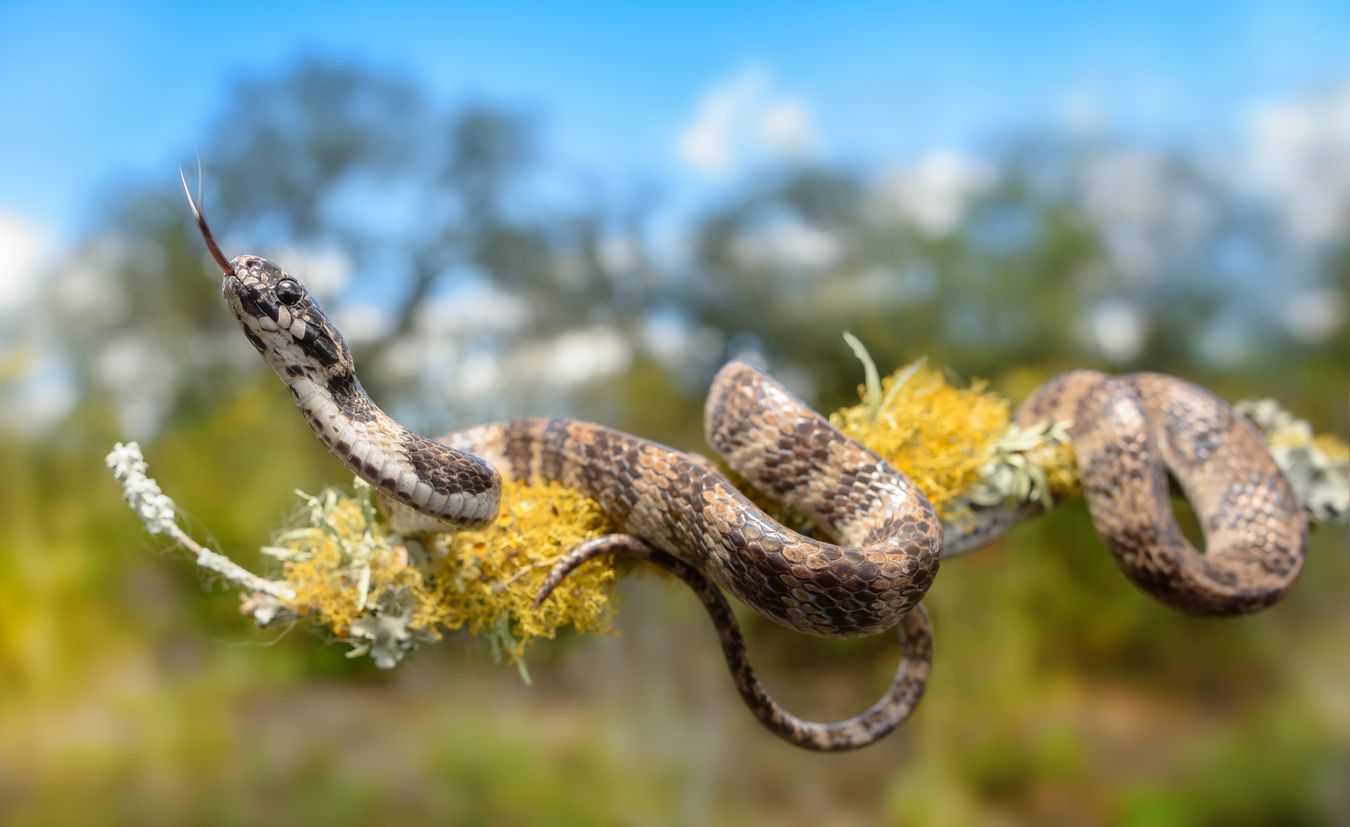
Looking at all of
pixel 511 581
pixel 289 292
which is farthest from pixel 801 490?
pixel 289 292

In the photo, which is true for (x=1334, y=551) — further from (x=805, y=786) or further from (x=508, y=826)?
(x=508, y=826)

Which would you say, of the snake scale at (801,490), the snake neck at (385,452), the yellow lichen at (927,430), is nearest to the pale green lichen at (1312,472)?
the snake scale at (801,490)

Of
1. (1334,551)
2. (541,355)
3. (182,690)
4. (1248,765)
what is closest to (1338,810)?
(1248,765)

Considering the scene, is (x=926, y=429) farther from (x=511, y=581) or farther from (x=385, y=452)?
(x=385, y=452)

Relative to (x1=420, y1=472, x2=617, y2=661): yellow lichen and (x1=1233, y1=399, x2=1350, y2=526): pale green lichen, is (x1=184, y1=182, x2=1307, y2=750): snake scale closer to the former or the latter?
(x1=420, y1=472, x2=617, y2=661): yellow lichen

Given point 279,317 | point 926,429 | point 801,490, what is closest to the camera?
point 279,317

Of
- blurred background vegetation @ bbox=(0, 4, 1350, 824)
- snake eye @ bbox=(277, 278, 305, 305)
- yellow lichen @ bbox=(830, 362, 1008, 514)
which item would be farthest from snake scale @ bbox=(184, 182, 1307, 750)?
blurred background vegetation @ bbox=(0, 4, 1350, 824)

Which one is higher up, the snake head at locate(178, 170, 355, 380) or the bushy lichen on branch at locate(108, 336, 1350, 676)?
the snake head at locate(178, 170, 355, 380)
